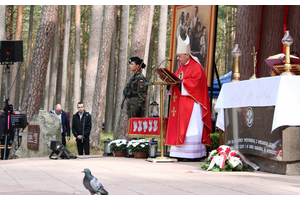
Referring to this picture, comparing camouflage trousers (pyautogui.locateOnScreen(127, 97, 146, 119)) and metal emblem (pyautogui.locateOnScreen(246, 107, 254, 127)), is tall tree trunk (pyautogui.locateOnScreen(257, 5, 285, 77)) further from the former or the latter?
metal emblem (pyautogui.locateOnScreen(246, 107, 254, 127))

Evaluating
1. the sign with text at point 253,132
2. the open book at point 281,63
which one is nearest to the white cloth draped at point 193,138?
the sign with text at point 253,132

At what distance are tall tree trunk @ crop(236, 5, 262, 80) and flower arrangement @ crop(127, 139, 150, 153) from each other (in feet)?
9.66

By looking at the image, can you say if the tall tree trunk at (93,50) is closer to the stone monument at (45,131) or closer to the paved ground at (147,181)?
the stone monument at (45,131)

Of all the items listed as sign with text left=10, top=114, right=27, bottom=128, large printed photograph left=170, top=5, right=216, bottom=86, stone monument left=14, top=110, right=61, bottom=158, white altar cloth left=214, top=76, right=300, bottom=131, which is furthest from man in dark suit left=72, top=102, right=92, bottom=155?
white altar cloth left=214, top=76, right=300, bottom=131

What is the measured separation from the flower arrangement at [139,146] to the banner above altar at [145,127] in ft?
0.53

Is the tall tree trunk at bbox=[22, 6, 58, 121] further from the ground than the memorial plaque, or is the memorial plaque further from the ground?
the tall tree trunk at bbox=[22, 6, 58, 121]

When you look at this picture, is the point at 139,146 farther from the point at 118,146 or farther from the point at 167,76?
the point at 167,76

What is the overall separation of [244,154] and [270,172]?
0.78 m

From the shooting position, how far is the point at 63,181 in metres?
5.70

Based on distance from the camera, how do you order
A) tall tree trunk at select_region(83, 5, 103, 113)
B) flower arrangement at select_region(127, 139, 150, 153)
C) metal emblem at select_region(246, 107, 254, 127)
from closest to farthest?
metal emblem at select_region(246, 107, 254, 127) → flower arrangement at select_region(127, 139, 150, 153) → tall tree trunk at select_region(83, 5, 103, 113)

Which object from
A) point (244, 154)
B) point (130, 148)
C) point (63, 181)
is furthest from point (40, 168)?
point (244, 154)

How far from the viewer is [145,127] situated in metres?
9.59

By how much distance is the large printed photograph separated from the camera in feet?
31.9

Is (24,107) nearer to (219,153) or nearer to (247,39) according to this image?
(247,39)
